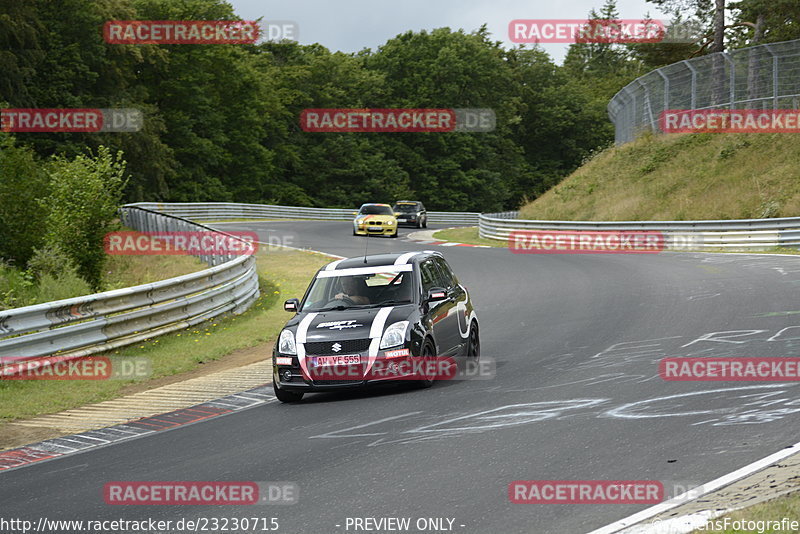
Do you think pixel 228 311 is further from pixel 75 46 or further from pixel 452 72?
pixel 452 72

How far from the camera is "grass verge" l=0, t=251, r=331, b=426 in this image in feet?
35.6

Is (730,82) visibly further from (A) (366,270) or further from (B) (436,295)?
(B) (436,295)

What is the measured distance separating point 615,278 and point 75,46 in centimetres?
4446

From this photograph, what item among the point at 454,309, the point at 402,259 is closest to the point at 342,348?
the point at 402,259

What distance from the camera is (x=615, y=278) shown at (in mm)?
20938

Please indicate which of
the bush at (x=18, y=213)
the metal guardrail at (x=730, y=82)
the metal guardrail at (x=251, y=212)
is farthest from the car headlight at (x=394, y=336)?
the metal guardrail at (x=251, y=212)

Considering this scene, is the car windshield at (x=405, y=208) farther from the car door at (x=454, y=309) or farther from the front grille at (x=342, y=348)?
the front grille at (x=342, y=348)

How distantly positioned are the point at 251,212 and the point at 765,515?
57127 mm

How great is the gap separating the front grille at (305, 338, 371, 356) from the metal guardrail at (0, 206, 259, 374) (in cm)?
398

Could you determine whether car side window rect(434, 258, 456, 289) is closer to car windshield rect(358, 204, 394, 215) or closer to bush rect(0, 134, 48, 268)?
bush rect(0, 134, 48, 268)

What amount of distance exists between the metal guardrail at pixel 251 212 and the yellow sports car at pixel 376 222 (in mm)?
10864

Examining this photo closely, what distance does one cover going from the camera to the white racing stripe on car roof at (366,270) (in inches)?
448

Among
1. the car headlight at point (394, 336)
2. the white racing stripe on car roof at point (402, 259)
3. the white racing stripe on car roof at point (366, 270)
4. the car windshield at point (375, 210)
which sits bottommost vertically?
the car headlight at point (394, 336)

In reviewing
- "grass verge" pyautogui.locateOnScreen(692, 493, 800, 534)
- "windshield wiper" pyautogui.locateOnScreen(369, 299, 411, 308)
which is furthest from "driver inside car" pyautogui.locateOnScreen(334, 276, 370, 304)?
"grass verge" pyautogui.locateOnScreen(692, 493, 800, 534)
